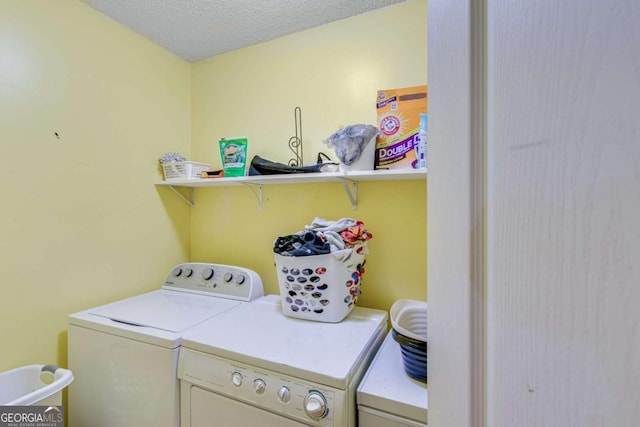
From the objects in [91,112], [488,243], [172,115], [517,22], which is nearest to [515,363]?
[488,243]

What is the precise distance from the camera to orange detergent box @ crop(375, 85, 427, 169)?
1.30 m

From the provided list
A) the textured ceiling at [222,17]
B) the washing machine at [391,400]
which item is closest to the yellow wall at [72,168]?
the textured ceiling at [222,17]

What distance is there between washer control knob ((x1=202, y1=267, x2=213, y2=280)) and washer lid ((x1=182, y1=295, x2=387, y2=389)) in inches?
14.9

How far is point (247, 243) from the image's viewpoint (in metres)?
1.89

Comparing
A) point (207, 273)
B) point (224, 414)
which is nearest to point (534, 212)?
point (224, 414)

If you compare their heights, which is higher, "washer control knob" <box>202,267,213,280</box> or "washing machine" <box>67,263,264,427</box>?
"washer control knob" <box>202,267,213,280</box>

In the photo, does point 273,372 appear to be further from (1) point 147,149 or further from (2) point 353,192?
(1) point 147,149

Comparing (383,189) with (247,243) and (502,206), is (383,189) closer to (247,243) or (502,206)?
(247,243)

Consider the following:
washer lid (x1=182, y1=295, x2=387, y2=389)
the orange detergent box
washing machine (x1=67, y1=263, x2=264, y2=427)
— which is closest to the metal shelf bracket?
Result: the orange detergent box

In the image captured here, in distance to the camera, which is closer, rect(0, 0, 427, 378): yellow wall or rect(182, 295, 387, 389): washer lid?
rect(182, 295, 387, 389): washer lid

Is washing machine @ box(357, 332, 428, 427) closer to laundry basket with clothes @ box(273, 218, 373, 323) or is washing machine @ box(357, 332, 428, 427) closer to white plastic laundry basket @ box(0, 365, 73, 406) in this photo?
laundry basket with clothes @ box(273, 218, 373, 323)

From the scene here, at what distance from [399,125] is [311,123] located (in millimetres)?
565

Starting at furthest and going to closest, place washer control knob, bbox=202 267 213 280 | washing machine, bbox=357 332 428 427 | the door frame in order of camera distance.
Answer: washer control knob, bbox=202 267 213 280, washing machine, bbox=357 332 428 427, the door frame

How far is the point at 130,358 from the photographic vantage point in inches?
46.7
